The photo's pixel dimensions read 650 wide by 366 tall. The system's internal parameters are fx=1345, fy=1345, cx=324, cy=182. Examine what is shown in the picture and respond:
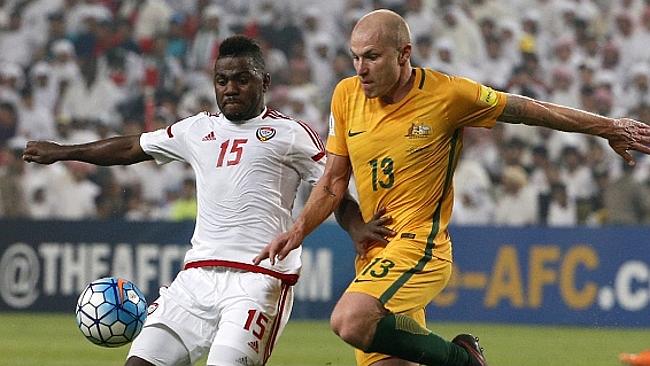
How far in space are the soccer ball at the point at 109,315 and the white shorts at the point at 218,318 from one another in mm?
363

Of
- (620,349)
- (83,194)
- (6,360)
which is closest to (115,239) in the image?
(83,194)

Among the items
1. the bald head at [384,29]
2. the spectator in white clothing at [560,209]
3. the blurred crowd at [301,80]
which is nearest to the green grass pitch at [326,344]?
the spectator in white clothing at [560,209]

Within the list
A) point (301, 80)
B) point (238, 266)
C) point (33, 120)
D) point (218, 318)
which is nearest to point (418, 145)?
point (238, 266)

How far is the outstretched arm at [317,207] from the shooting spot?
6680mm

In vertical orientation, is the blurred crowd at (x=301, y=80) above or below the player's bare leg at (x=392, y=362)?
above

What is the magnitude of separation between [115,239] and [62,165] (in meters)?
1.59

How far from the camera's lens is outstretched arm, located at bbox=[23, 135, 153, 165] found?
7457 mm

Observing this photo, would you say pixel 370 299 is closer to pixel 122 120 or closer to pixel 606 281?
pixel 606 281

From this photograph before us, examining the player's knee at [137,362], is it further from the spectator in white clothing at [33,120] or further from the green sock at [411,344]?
the spectator in white clothing at [33,120]

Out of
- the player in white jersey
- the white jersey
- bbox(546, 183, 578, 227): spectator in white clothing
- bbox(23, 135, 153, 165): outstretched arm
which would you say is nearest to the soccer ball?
the player in white jersey

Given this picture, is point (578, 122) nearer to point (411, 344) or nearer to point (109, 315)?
point (411, 344)

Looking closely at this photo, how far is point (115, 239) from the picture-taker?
54.6ft

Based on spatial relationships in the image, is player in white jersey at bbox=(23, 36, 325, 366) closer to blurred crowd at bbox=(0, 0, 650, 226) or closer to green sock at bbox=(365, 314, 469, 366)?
green sock at bbox=(365, 314, 469, 366)

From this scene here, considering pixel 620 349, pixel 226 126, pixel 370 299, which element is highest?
pixel 226 126
